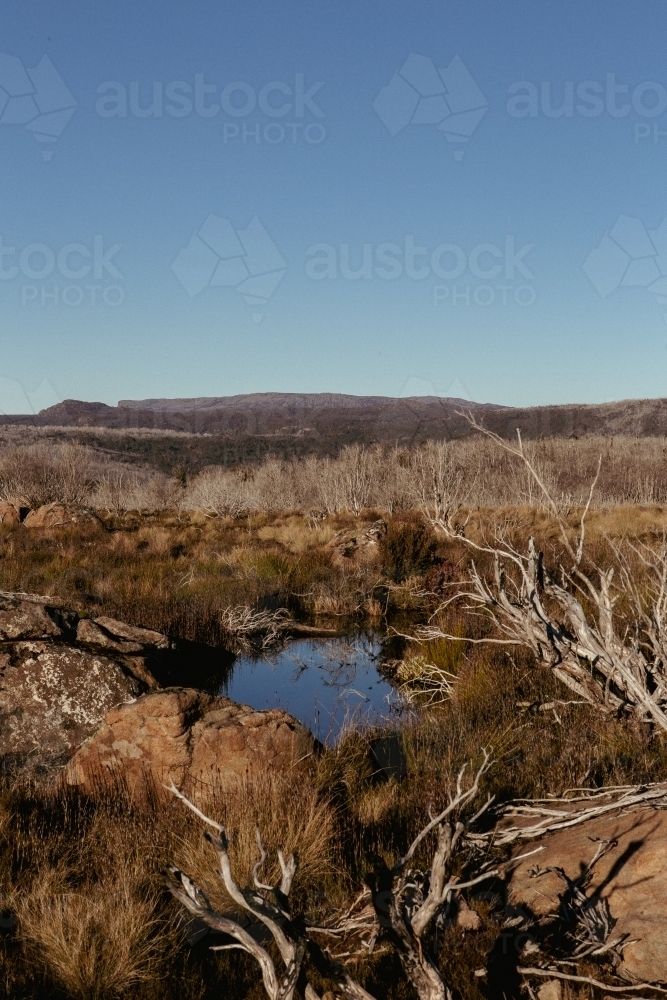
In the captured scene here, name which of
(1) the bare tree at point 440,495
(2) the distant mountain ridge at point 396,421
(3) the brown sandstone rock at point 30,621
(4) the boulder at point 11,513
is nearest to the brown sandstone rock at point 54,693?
(3) the brown sandstone rock at point 30,621

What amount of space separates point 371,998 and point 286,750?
6.56 ft

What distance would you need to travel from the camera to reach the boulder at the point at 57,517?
1684 cm

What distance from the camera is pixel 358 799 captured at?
13.9 feet

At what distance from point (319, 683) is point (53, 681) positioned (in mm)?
3602

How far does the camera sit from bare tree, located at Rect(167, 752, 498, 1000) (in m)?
2.18

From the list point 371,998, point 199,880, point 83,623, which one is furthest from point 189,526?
point 371,998

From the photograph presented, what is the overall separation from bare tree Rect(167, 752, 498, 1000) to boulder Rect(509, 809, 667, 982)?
47 cm

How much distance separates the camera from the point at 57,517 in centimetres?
1708

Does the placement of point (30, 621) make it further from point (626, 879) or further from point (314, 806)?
point (626, 879)

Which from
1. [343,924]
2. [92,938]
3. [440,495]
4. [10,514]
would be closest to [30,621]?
[92,938]

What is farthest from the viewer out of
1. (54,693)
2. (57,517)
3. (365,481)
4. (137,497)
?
(365,481)

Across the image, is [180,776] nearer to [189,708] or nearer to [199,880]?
[189,708]

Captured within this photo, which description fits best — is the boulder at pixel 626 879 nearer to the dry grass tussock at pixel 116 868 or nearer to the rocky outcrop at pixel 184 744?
the dry grass tussock at pixel 116 868

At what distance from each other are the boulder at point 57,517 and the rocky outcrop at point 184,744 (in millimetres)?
13111
